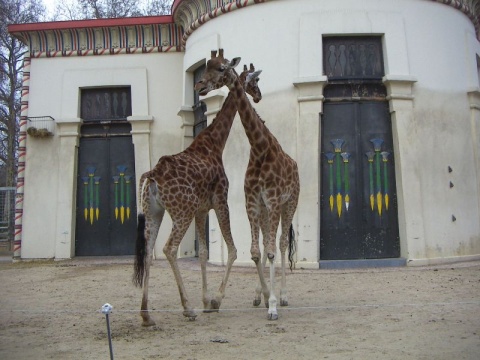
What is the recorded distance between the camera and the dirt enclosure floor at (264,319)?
13.2ft

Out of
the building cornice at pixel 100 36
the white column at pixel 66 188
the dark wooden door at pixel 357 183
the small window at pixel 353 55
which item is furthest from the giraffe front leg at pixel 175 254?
the building cornice at pixel 100 36

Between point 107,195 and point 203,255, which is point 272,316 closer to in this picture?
point 203,255

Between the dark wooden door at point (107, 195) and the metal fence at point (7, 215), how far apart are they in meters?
5.72

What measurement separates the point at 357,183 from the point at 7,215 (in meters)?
13.3

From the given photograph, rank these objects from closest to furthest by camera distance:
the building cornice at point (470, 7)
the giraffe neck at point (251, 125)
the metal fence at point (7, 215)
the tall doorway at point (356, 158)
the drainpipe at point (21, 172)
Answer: the giraffe neck at point (251, 125)
the tall doorway at point (356, 158)
the building cornice at point (470, 7)
the drainpipe at point (21, 172)
the metal fence at point (7, 215)

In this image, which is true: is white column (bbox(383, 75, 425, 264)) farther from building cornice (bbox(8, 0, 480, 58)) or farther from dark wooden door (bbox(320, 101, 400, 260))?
building cornice (bbox(8, 0, 480, 58))

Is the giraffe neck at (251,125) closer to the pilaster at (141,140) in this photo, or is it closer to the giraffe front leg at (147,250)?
the giraffe front leg at (147,250)

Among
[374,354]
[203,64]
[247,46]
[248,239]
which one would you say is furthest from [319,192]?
[374,354]

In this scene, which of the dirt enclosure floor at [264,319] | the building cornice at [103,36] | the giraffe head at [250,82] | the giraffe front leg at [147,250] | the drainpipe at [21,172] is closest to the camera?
the dirt enclosure floor at [264,319]

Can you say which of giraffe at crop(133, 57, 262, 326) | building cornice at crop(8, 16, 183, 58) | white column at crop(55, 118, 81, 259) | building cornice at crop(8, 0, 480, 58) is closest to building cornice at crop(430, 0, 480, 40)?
building cornice at crop(8, 0, 480, 58)

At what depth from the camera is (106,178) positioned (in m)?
12.4

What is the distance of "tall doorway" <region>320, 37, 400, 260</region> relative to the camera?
9.15m

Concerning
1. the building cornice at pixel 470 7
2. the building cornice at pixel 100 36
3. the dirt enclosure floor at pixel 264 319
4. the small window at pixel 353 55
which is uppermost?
the building cornice at pixel 100 36

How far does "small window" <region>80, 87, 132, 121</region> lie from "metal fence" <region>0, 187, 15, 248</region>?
5890mm
